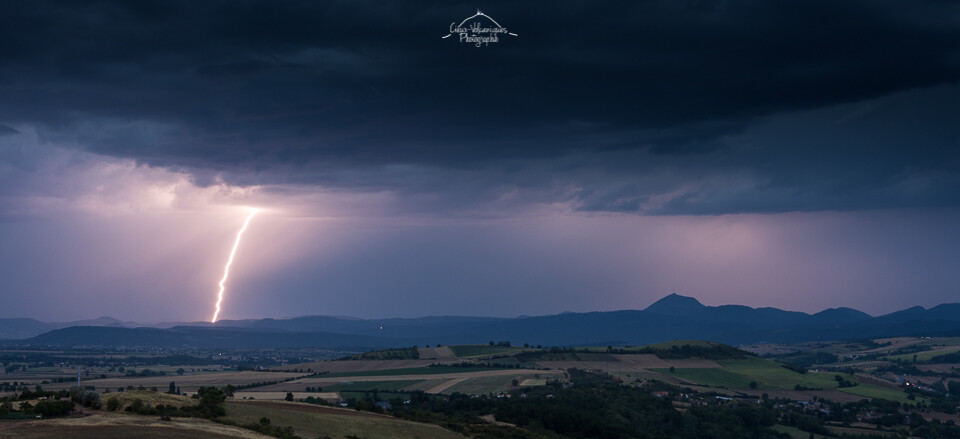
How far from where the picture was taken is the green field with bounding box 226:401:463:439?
3140 inches

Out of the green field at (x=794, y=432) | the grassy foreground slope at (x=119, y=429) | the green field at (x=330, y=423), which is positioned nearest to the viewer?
the grassy foreground slope at (x=119, y=429)

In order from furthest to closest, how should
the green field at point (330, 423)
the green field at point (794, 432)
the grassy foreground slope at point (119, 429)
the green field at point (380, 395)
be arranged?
the green field at point (380, 395), the green field at point (794, 432), the green field at point (330, 423), the grassy foreground slope at point (119, 429)

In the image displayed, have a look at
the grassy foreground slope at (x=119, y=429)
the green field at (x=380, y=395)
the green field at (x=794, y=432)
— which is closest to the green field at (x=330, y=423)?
the grassy foreground slope at (x=119, y=429)

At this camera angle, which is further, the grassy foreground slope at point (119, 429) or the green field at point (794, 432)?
the green field at point (794, 432)

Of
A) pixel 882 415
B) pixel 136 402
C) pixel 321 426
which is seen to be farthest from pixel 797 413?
pixel 136 402

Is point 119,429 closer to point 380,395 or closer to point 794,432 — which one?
point 380,395

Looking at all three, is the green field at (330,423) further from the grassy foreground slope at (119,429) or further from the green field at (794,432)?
the green field at (794,432)

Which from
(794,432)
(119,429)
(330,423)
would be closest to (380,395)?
(794,432)

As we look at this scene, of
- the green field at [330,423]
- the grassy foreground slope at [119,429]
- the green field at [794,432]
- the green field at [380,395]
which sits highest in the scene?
the grassy foreground slope at [119,429]

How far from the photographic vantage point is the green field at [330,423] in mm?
79750

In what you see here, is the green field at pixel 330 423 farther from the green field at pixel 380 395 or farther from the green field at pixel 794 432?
the green field at pixel 794 432

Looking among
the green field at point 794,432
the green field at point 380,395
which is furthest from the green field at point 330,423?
the green field at point 794,432

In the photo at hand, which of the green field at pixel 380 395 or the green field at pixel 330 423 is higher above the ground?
the green field at pixel 330 423

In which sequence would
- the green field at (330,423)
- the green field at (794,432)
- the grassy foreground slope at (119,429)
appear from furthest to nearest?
1. the green field at (794,432)
2. the green field at (330,423)
3. the grassy foreground slope at (119,429)
